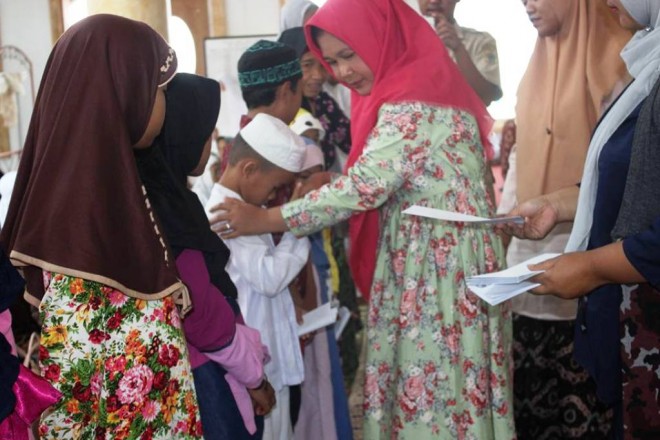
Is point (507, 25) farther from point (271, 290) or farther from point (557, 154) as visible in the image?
point (271, 290)

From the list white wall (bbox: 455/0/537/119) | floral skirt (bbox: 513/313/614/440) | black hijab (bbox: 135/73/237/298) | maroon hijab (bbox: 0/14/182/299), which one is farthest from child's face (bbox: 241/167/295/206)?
white wall (bbox: 455/0/537/119)

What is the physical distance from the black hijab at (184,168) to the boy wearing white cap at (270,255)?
347mm

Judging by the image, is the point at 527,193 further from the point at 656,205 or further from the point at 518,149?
the point at 656,205

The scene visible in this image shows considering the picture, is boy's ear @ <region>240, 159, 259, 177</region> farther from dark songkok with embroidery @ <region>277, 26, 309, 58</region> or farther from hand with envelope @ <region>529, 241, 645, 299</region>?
dark songkok with embroidery @ <region>277, 26, 309, 58</region>

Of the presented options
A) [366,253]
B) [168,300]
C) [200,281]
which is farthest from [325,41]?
[168,300]

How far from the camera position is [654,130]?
167 cm

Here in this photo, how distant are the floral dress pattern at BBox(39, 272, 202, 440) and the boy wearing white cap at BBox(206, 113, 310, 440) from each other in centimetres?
75

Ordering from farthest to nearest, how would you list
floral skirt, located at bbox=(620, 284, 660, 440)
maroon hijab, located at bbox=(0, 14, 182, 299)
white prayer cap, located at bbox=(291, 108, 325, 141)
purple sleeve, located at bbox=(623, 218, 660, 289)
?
white prayer cap, located at bbox=(291, 108, 325, 141) < floral skirt, located at bbox=(620, 284, 660, 440) < purple sleeve, located at bbox=(623, 218, 660, 289) < maroon hijab, located at bbox=(0, 14, 182, 299)

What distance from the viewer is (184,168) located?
6.49 feet

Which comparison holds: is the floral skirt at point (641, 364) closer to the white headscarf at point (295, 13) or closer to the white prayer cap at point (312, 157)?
the white prayer cap at point (312, 157)

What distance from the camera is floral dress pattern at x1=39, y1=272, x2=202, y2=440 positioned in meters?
1.49

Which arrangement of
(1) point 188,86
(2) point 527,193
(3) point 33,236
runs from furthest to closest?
(2) point 527,193 < (1) point 188,86 < (3) point 33,236

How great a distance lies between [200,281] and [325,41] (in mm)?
1252

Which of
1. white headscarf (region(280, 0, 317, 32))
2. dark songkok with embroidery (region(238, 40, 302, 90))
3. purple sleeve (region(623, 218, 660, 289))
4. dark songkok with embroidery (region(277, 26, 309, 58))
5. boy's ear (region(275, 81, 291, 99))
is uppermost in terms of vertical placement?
white headscarf (region(280, 0, 317, 32))
